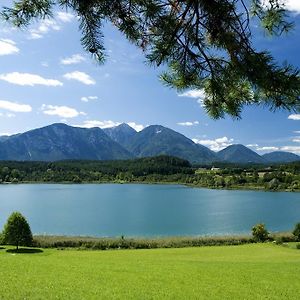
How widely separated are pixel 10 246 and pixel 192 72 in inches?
1416

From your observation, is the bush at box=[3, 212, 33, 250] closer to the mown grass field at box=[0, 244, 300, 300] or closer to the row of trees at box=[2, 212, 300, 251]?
the row of trees at box=[2, 212, 300, 251]

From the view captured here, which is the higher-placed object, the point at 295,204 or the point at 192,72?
the point at 192,72

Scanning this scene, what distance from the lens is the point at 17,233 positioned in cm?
3694

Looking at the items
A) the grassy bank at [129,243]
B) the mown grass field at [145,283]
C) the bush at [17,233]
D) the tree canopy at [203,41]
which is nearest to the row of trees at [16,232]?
the bush at [17,233]

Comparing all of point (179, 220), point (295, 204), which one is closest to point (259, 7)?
point (179, 220)

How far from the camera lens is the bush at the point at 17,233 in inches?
1451

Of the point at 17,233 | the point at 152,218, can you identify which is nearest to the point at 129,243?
the point at 17,233

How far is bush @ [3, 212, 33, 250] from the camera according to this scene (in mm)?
36844

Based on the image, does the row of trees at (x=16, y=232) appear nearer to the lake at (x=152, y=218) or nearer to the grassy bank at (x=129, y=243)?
the grassy bank at (x=129, y=243)

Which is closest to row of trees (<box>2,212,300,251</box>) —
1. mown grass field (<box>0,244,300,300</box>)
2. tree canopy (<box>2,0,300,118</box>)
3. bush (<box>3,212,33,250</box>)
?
bush (<box>3,212,33,250</box>)

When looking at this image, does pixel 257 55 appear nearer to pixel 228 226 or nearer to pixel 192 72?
pixel 192 72

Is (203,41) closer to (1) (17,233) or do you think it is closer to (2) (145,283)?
(2) (145,283)

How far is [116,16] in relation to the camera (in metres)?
4.66

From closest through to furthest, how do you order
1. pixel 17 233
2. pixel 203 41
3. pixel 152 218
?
pixel 203 41 < pixel 17 233 < pixel 152 218
